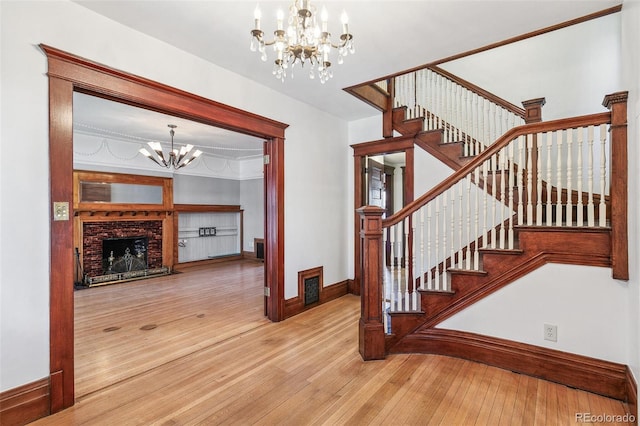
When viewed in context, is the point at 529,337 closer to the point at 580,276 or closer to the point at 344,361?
the point at 580,276

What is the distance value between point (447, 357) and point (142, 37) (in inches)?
144

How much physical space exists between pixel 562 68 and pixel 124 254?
8.10 metres

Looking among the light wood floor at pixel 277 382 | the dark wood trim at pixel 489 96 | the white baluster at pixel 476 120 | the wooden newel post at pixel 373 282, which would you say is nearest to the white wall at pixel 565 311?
the light wood floor at pixel 277 382

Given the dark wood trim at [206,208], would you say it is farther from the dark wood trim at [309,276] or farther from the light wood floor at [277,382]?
the dark wood trim at [309,276]

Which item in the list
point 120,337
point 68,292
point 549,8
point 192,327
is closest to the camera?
point 68,292

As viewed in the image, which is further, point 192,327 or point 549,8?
point 192,327

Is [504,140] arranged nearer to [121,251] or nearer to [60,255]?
[60,255]

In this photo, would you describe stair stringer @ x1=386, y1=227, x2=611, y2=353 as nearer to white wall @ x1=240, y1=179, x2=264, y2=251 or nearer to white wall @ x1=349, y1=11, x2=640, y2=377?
white wall @ x1=349, y1=11, x2=640, y2=377

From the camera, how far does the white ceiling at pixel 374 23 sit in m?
2.09

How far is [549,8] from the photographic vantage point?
215cm

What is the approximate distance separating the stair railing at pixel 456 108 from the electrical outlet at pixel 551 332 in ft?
7.39

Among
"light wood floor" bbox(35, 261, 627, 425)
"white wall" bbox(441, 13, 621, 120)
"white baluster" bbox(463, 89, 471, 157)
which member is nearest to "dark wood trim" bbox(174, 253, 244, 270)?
"light wood floor" bbox(35, 261, 627, 425)

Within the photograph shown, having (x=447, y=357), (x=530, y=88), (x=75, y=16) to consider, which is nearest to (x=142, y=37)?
(x=75, y=16)

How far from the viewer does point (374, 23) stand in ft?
7.50
